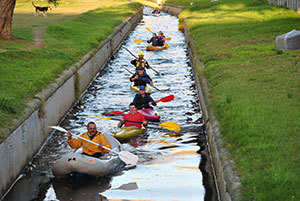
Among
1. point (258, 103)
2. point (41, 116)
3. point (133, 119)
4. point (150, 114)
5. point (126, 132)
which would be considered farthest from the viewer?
point (150, 114)

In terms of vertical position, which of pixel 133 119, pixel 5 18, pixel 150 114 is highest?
pixel 5 18

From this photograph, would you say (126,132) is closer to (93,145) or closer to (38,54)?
(93,145)

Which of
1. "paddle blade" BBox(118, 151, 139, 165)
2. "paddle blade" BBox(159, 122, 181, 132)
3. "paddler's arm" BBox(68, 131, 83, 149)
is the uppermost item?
"paddler's arm" BBox(68, 131, 83, 149)

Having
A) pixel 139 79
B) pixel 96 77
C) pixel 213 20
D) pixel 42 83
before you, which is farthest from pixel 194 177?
pixel 213 20

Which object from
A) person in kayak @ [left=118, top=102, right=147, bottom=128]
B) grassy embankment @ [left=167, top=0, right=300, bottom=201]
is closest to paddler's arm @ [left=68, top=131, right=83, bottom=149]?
person in kayak @ [left=118, top=102, right=147, bottom=128]

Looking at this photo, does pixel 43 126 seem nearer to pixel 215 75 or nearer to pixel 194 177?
pixel 194 177

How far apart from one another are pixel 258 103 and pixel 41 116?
6.02 meters

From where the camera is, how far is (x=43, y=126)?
15.8 meters

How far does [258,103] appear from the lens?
46.2ft

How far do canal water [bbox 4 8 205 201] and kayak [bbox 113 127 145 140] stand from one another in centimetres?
23

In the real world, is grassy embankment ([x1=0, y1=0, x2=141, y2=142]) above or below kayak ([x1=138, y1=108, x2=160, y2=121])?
above

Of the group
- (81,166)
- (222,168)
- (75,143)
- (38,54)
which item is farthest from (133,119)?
(38,54)

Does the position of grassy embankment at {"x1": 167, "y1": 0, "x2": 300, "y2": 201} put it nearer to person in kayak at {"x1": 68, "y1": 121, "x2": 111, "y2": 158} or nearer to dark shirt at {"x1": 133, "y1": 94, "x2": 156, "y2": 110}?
dark shirt at {"x1": 133, "y1": 94, "x2": 156, "y2": 110}

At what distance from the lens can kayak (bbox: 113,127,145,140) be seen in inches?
641
